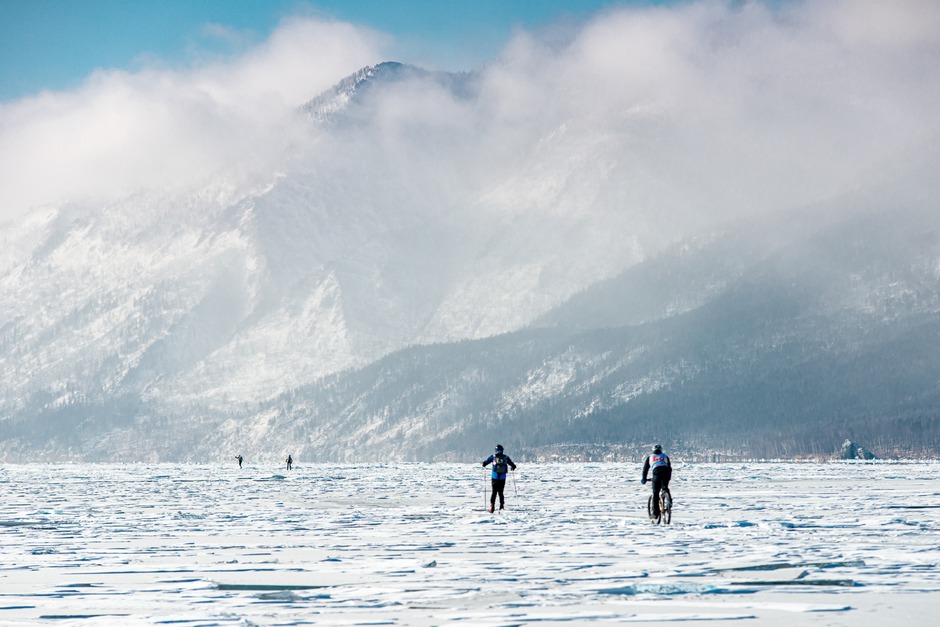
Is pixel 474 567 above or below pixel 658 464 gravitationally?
below

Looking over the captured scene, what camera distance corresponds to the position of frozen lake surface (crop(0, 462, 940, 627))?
881 inches

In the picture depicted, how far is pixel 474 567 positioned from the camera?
30266 mm

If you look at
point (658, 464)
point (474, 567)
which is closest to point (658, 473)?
point (658, 464)

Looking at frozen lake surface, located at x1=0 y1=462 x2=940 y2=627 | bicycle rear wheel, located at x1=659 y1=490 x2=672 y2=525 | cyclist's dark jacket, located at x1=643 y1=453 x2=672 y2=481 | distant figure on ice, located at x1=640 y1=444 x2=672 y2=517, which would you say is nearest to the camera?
frozen lake surface, located at x1=0 y1=462 x2=940 y2=627

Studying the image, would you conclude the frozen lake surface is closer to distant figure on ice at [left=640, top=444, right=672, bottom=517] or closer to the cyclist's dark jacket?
distant figure on ice at [left=640, top=444, right=672, bottom=517]

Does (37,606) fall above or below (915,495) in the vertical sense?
below

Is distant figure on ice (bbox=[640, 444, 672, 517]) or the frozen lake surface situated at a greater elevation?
distant figure on ice (bbox=[640, 444, 672, 517])

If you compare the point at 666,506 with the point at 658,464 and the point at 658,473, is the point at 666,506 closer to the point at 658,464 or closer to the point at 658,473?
the point at 658,473

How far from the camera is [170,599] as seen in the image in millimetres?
24625

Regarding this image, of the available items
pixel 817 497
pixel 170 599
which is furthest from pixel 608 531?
pixel 817 497

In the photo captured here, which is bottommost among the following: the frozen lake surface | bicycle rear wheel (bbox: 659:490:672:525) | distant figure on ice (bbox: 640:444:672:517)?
the frozen lake surface

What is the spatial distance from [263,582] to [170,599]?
3.24 m

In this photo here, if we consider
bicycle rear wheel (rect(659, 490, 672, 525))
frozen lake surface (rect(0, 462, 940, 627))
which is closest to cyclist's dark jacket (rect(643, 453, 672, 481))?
bicycle rear wheel (rect(659, 490, 672, 525))

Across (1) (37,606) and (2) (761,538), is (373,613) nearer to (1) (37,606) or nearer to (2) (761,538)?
(1) (37,606)
